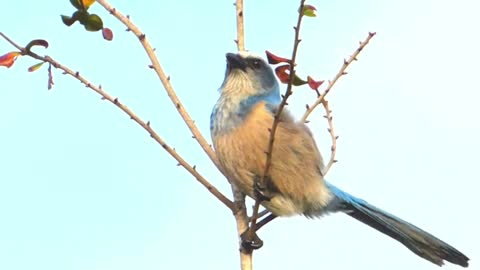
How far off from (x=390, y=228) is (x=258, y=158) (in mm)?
1127

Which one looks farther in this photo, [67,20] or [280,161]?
[280,161]

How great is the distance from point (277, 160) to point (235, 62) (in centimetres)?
81

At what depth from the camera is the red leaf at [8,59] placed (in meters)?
3.59

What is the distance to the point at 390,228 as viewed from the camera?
5293 millimetres

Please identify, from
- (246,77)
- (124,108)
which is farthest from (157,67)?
(246,77)

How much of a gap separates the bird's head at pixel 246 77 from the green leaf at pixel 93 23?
5.77 feet

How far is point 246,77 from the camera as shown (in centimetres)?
541

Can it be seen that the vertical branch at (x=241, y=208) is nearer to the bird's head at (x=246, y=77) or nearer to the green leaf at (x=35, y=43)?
the bird's head at (x=246, y=77)

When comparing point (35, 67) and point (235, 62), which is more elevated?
point (235, 62)

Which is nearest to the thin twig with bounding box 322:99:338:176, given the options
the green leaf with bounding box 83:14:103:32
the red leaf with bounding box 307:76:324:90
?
the red leaf with bounding box 307:76:324:90

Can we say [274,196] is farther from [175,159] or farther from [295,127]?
[175,159]

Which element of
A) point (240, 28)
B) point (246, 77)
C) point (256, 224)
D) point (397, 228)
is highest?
point (246, 77)

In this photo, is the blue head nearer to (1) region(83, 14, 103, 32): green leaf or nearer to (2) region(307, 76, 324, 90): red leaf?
(2) region(307, 76, 324, 90): red leaf

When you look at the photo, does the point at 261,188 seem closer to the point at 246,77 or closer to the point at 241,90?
the point at 241,90
